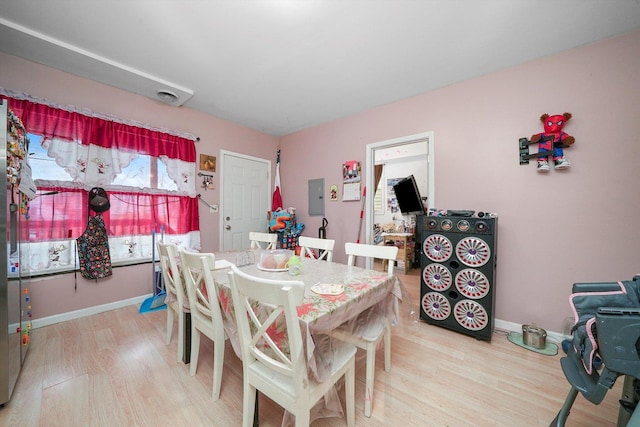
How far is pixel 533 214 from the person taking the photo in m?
2.13

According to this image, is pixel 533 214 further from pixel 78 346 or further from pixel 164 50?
→ pixel 78 346

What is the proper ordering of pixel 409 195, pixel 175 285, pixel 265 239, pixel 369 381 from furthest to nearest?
pixel 409 195
pixel 265 239
pixel 175 285
pixel 369 381

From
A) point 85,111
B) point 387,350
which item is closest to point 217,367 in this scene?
point 387,350

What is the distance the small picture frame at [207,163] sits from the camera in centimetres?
330

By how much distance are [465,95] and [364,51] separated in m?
1.26

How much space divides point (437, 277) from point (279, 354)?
1.85 metres

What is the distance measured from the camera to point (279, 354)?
3.22 ft

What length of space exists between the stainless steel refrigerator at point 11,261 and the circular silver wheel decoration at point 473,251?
10.5ft

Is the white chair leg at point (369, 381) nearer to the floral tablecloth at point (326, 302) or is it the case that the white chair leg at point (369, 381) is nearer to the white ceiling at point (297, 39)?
the floral tablecloth at point (326, 302)

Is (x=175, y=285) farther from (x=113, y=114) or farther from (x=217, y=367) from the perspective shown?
(x=113, y=114)

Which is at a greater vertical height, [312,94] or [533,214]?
[312,94]

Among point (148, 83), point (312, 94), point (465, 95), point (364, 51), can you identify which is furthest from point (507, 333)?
point (148, 83)

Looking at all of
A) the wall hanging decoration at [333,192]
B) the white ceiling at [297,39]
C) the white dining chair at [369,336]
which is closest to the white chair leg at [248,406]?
the white dining chair at [369,336]

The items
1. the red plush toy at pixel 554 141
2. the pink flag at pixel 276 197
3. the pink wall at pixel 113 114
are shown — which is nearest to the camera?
the red plush toy at pixel 554 141
